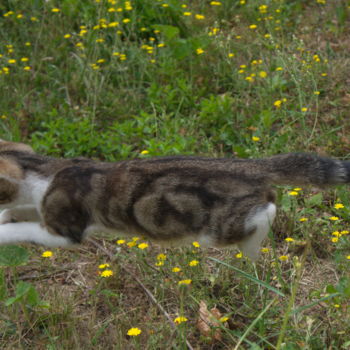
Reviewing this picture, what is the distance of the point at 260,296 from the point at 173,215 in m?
0.73

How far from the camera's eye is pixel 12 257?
3570 mm

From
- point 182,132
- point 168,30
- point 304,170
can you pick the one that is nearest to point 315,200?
point 304,170

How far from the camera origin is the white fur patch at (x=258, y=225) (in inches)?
142

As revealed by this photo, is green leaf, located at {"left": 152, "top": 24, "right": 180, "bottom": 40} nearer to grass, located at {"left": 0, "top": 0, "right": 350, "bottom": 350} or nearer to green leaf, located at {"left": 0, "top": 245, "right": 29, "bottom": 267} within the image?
grass, located at {"left": 0, "top": 0, "right": 350, "bottom": 350}

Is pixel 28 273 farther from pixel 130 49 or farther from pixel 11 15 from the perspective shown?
pixel 11 15

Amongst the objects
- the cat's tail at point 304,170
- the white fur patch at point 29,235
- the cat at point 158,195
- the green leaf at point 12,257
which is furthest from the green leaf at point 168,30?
the green leaf at point 12,257

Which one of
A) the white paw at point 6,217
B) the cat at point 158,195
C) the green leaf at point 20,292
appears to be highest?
the cat at point 158,195

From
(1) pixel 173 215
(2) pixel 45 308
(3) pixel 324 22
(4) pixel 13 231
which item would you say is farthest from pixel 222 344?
(3) pixel 324 22

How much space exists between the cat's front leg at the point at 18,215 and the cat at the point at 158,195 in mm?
44

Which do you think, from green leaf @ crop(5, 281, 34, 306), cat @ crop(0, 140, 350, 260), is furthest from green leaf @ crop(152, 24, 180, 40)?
green leaf @ crop(5, 281, 34, 306)

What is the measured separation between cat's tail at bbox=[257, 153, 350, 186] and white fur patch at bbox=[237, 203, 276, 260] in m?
0.20

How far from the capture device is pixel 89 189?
152 inches

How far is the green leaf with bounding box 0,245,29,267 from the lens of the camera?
140 inches

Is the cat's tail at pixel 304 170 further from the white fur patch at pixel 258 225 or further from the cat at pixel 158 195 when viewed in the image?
the white fur patch at pixel 258 225
